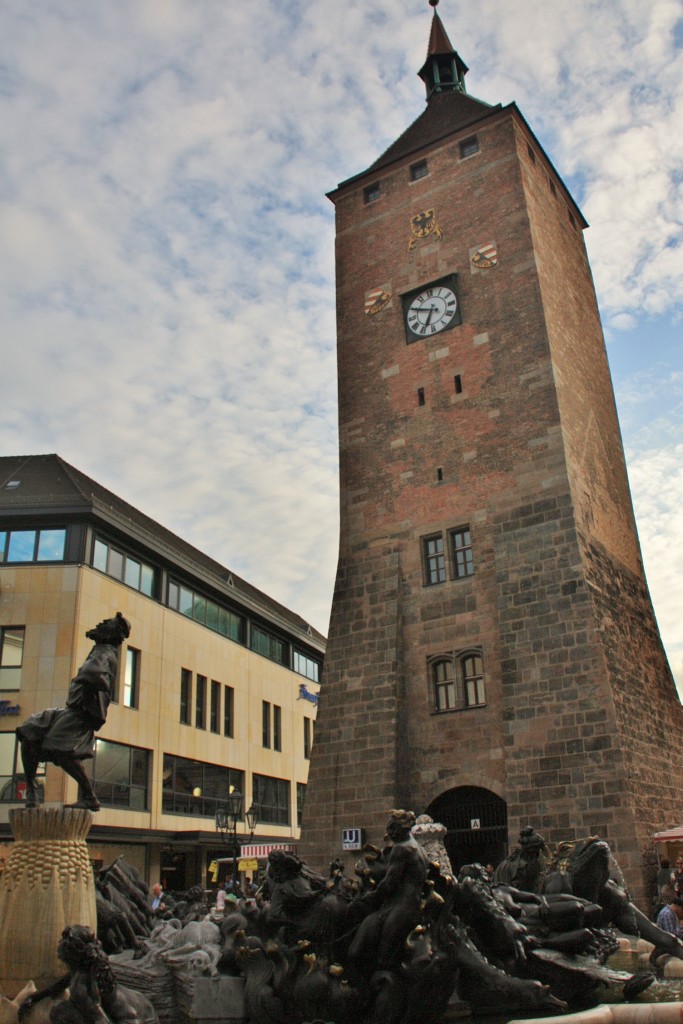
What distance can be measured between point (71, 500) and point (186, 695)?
9621 millimetres

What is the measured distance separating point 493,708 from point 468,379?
900cm

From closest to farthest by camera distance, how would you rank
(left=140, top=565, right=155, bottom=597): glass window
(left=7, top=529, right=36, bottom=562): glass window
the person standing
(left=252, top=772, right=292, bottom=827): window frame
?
1. the person standing
2. (left=7, top=529, right=36, bottom=562): glass window
3. (left=140, top=565, right=155, bottom=597): glass window
4. (left=252, top=772, right=292, bottom=827): window frame

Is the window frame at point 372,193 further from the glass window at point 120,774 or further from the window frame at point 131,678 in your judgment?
the glass window at point 120,774

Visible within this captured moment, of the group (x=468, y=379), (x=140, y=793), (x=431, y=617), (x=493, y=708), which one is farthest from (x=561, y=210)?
(x=140, y=793)

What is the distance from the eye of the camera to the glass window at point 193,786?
33.0 meters

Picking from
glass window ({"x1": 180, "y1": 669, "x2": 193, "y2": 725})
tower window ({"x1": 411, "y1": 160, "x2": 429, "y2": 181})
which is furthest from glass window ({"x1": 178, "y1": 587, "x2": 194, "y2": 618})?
tower window ({"x1": 411, "y1": 160, "x2": 429, "y2": 181})

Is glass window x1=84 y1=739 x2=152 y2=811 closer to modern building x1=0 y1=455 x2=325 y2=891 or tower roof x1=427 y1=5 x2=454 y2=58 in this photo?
modern building x1=0 y1=455 x2=325 y2=891

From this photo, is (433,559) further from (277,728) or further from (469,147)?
(277,728)

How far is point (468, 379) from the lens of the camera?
24.3m

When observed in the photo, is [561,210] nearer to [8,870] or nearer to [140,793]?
[140,793]

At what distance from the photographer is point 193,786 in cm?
3478

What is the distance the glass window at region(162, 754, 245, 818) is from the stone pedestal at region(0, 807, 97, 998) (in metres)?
24.5

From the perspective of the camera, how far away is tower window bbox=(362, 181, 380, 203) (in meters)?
29.1

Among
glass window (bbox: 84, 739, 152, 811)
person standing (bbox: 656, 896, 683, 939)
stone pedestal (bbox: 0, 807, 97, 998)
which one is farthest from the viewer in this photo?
glass window (bbox: 84, 739, 152, 811)
